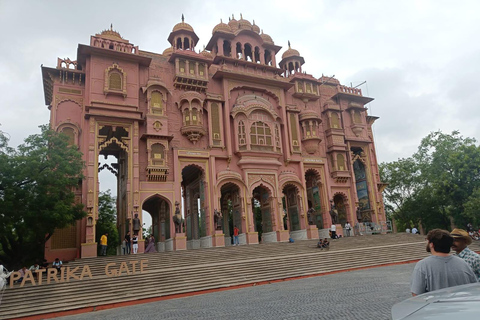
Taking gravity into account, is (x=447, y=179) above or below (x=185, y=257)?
above

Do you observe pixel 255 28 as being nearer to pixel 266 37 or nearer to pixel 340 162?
pixel 266 37

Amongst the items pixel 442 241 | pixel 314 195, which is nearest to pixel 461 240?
pixel 442 241

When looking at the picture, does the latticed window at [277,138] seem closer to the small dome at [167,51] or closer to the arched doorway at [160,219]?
the arched doorway at [160,219]

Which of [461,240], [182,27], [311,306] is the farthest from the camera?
[182,27]

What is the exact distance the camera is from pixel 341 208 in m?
30.9

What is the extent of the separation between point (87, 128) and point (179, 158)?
593 centimetres

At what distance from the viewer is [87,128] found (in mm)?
21375

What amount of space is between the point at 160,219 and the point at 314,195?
501 inches

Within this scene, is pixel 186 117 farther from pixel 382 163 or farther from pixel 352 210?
pixel 382 163

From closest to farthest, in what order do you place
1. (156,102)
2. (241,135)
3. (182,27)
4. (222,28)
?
(156,102)
(241,135)
(182,27)
(222,28)

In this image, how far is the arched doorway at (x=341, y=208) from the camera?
30.3m

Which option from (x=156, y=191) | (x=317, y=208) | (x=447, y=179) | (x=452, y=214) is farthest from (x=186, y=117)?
(x=452, y=214)

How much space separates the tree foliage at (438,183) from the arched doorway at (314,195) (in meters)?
12.0

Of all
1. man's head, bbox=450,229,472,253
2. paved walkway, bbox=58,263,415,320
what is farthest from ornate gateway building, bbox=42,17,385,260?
man's head, bbox=450,229,472,253
